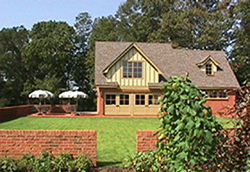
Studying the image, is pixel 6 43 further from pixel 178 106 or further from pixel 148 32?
pixel 178 106

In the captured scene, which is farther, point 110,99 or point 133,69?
point 133,69

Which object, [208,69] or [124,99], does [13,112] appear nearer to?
[124,99]

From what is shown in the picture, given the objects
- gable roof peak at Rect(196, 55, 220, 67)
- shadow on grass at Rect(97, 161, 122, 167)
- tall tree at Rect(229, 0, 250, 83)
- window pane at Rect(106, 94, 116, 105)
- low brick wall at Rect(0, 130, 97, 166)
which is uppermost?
tall tree at Rect(229, 0, 250, 83)

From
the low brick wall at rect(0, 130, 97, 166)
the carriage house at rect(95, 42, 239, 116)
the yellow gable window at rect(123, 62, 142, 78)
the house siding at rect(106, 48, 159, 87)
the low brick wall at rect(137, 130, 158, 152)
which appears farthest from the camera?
the yellow gable window at rect(123, 62, 142, 78)

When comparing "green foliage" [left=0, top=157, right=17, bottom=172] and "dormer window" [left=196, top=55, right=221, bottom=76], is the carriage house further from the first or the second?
"green foliage" [left=0, top=157, right=17, bottom=172]

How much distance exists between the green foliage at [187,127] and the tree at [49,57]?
1470 inches

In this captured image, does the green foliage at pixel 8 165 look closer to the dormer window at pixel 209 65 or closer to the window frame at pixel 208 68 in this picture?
the dormer window at pixel 209 65

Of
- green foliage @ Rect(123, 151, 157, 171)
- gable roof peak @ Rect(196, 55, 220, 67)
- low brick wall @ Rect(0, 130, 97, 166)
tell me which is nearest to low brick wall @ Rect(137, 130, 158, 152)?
green foliage @ Rect(123, 151, 157, 171)

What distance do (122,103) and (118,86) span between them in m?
1.57

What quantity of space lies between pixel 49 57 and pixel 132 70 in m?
18.0

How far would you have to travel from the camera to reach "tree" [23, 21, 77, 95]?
1665 inches

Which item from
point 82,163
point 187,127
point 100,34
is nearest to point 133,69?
point 100,34

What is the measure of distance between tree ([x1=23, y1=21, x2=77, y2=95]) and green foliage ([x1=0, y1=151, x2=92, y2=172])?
34650mm

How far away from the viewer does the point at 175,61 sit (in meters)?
33.1
